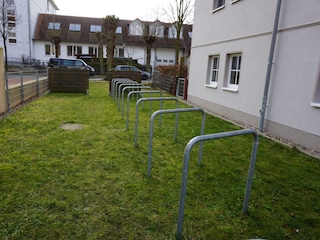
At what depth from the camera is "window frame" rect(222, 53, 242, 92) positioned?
8.69m

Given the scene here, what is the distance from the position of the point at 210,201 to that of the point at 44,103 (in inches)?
348

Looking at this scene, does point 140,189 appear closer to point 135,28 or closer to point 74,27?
point 135,28

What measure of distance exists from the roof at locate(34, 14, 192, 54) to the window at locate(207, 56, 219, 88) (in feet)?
83.4

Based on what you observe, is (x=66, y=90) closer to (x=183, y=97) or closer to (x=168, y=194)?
(x=183, y=97)

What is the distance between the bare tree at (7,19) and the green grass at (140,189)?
27.6 metres

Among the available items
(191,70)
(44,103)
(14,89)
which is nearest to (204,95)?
(191,70)

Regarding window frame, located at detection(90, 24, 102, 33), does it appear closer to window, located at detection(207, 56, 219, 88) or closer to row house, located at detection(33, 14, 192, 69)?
row house, located at detection(33, 14, 192, 69)

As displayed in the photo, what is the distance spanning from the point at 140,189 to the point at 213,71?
803 cm

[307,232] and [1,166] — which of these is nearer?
[307,232]

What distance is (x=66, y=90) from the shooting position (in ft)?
45.1

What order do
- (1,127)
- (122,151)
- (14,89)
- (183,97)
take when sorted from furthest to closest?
(183,97) < (14,89) < (1,127) < (122,151)

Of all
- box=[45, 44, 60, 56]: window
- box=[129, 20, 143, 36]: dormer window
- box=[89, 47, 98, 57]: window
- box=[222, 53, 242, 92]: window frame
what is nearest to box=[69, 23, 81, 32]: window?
box=[89, 47, 98, 57]: window

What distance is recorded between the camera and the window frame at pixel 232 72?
8.69 metres

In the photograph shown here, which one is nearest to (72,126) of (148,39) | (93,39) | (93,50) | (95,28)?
(148,39)
